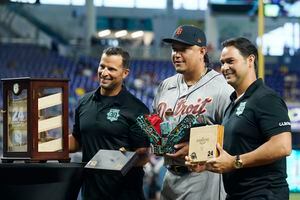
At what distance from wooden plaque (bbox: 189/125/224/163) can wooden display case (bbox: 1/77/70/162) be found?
0.74 meters

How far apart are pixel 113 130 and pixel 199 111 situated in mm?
574

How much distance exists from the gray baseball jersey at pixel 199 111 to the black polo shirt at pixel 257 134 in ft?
1.71

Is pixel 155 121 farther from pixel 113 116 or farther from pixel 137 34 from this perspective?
pixel 137 34

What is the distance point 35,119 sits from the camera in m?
3.90

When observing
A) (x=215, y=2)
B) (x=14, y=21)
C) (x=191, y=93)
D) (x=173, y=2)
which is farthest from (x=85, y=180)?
(x=173, y=2)

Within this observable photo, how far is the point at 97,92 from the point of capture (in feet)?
15.6

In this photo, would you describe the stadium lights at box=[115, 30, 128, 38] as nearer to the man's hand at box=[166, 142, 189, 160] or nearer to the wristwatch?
the man's hand at box=[166, 142, 189, 160]

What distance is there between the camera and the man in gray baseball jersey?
4348 mm

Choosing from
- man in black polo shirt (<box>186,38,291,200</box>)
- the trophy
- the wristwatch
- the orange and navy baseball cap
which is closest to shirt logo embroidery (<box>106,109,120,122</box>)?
the trophy

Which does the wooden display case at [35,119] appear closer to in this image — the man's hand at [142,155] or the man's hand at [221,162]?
the man's hand at [142,155]

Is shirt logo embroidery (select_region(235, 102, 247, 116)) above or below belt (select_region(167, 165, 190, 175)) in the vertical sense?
above

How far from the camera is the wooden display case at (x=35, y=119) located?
390 cm

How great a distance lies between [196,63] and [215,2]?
1060 inches

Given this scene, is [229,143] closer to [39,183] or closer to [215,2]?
[39,183]
